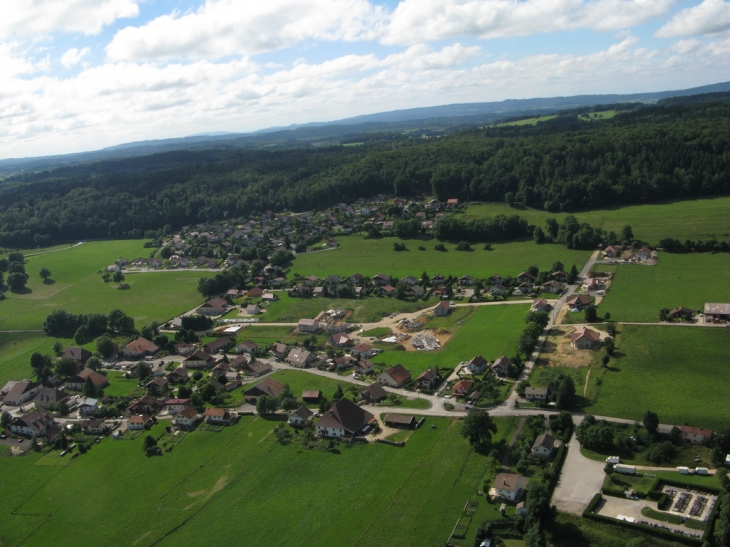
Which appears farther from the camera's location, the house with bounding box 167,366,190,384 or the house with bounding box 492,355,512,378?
the house with bounding box 167,366,190,384

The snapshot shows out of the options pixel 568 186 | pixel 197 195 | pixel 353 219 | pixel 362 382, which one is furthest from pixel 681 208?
pixel 197 195

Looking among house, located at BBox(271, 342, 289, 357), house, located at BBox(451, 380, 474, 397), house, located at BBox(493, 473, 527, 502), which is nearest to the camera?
house, located at BBox(493, 473, 527, 502)

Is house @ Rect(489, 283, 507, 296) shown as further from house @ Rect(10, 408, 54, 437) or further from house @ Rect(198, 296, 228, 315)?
house @ Rect(10, 408, 54, 437)

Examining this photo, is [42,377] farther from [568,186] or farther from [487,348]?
[568,186]

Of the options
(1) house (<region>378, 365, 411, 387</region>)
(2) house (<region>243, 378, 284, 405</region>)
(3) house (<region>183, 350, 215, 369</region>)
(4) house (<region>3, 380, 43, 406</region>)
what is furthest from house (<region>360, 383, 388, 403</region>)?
(4) house (<region>3, 380, 43, 406</region>)

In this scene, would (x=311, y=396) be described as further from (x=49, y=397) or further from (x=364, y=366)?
(x=49, y=397)

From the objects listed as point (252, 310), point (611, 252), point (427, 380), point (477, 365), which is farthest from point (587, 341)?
point (252, 310)
